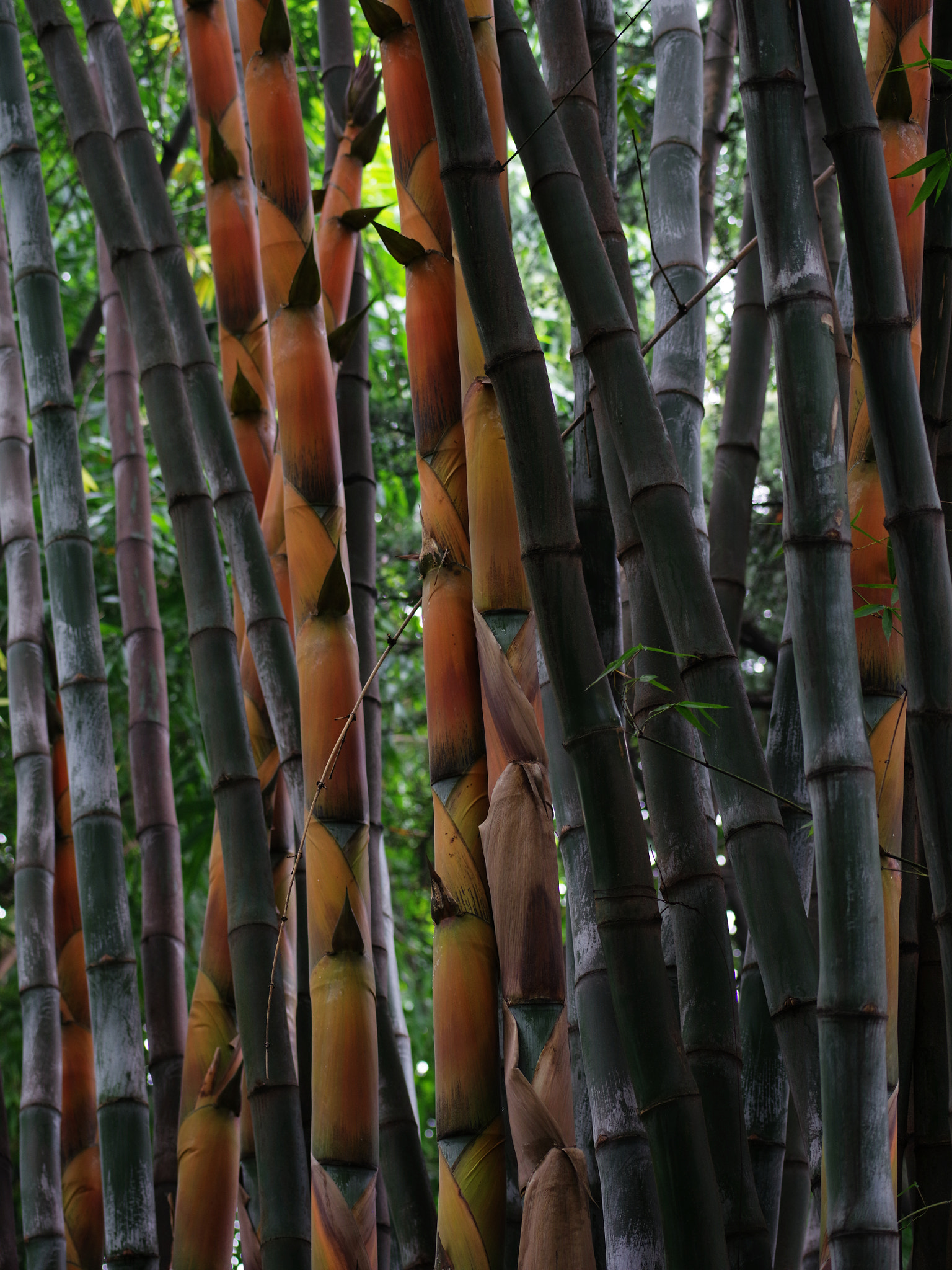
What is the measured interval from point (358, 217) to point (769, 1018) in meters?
0.78

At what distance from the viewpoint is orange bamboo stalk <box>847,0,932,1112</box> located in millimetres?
875

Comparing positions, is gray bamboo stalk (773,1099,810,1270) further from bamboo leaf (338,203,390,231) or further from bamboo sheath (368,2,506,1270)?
bamboo leaf (338,203,390,231)

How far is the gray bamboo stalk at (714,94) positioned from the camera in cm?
163

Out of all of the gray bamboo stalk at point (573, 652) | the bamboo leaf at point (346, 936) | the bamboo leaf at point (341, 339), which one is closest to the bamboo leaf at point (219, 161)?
the bamboo leaf at point (341, 339)

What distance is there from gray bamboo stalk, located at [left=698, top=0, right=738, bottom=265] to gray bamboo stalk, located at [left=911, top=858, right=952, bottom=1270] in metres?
0.99

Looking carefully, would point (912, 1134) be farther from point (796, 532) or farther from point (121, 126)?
point (121, 126)

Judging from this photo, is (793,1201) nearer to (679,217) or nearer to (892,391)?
(892,391)

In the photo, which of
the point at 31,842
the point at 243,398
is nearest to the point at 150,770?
the point at 31,842

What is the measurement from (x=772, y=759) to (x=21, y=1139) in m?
0.92

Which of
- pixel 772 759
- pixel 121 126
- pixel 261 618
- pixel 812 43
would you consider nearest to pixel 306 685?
pixel 261 618

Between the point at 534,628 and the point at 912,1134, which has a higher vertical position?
the point at 534,628

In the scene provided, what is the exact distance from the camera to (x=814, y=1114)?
2.45 feet

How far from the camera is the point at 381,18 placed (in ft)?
3.01

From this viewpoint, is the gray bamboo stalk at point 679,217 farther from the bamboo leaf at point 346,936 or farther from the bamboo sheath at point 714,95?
the bamboo leaf at point 346,936
